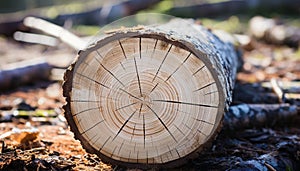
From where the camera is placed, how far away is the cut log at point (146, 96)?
2.83m

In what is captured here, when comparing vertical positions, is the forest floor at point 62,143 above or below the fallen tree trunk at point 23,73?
below

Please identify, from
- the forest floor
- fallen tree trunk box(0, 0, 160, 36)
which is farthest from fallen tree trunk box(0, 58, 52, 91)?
fallen tree trunk box(0, 0, 160, 36)

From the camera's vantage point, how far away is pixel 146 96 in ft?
9.40

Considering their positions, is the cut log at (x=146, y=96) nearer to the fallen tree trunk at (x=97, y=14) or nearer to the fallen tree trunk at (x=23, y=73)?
the fallen tree trunk at (x=23, y=73)

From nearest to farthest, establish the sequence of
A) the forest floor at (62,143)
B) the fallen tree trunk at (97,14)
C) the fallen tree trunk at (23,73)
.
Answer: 1. the forest floor at (62,143)
2. the fallen tree trunk at (23,73)
3. the fallen tree trunk at (97,14)

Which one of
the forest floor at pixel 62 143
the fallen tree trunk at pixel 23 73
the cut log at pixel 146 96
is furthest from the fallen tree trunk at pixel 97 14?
the cut log at pixel 146 96

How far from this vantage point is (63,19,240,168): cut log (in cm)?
283

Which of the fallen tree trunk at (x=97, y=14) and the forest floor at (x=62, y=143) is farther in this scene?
the fallen tree trunk at (x=97, y=14)

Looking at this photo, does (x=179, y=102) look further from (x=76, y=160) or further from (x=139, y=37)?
(x=76, y=160)

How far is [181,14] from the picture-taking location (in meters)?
11.6

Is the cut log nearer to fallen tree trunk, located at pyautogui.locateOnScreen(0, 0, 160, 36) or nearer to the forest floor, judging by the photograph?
the forest floor

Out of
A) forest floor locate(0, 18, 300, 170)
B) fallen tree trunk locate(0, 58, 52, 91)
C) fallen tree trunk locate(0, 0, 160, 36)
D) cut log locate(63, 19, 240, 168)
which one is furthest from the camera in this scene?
fallen tree trunk locate(0, 0, 160, 36)

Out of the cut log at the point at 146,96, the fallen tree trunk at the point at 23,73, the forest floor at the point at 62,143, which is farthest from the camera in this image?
the fallen tree trunk at the point at 23,73

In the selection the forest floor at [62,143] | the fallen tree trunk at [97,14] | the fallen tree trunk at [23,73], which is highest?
the fallen tree trunk at [97,14]
